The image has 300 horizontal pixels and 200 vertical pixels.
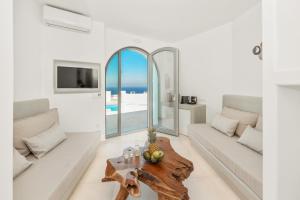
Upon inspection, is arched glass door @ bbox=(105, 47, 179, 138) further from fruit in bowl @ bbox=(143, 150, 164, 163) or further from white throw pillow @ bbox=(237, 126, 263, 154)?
fruit in bowl @ bbox=(143, 150, 164, 163)

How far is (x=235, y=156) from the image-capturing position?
206 centimetres

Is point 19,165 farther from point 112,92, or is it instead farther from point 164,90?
point 164,90

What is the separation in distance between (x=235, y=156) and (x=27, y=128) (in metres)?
2.61

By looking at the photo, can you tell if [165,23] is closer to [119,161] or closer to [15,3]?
[15,3]

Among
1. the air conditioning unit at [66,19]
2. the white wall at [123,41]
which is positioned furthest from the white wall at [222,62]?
the air conditioning unit at [66,19]

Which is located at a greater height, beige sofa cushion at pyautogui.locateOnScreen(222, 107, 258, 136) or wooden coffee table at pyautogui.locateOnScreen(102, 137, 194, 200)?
beige sofa cushion at pyautogui.locateOnScreen(222, 107, 258, 136)

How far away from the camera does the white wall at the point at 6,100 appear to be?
85 cm

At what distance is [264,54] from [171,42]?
4.61 meters

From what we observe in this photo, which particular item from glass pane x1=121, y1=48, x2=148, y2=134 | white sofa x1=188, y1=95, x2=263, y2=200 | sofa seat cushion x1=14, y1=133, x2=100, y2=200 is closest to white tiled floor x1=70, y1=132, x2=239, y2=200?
white sofa x1=188, y1=95, x2=263, y2=200

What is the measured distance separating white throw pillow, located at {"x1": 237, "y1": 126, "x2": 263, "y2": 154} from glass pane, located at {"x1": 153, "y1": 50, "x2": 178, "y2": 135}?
228 centimetres

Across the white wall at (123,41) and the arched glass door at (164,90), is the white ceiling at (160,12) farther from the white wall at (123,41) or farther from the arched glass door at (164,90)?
the arched glass door at (164,90)

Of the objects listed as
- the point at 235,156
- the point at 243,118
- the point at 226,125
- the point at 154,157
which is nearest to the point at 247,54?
the point at 243,118

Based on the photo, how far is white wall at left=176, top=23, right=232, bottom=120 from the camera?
395 centimetres

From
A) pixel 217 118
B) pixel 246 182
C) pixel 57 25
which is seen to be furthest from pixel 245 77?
pixel 57 25
